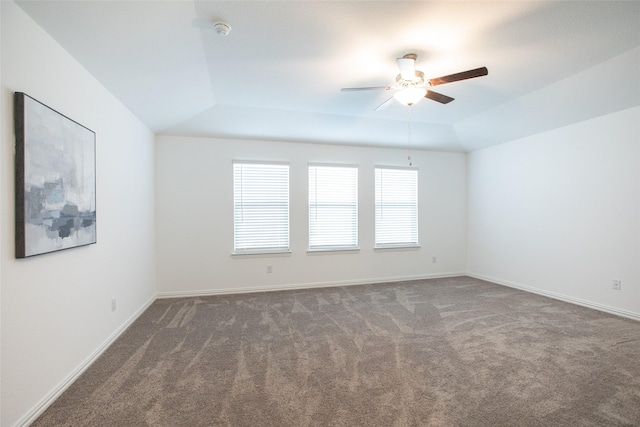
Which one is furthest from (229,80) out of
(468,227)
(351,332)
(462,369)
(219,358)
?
(468,227)

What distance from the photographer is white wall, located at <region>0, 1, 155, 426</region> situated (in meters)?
1.71

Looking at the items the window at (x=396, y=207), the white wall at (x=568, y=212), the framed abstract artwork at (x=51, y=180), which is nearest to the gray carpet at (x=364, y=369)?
the white wall at (x=568, y=212)

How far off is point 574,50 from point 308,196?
374 centimetres

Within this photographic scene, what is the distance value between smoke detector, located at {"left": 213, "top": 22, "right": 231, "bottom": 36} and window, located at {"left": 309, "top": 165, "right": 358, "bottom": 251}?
3.06 metres

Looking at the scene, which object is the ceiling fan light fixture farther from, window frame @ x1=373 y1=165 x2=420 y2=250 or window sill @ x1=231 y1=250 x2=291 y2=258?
window sill @ x1=231 y1=250 x2=291 y2=258

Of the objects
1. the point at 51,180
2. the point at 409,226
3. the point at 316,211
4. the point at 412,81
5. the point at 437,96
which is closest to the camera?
the point at 51,180

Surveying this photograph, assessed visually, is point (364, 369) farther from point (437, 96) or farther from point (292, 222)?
point (292, 222)

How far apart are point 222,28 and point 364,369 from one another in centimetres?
290

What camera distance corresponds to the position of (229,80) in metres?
3.19

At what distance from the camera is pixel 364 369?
2.44 m

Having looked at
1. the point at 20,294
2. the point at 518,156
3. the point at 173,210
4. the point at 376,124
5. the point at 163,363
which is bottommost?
the point at 163,363

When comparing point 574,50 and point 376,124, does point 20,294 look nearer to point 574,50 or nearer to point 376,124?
point 376,124

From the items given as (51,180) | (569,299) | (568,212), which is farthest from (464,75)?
(569,299)

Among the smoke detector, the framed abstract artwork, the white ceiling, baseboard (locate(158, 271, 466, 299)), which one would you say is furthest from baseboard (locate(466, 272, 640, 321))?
Answer: the framed abstract artwork
